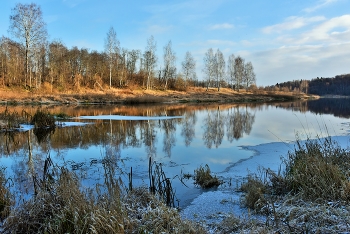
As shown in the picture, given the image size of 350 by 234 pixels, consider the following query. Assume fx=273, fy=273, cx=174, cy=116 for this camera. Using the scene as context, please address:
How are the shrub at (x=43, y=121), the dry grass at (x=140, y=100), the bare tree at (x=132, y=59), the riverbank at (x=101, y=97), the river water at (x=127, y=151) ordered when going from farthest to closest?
the bare tree at (x=132, y=59)
the dry grass at (x=140, y=100)
the riverbank at (x=101, y=97)
the shrub at (x=43, y=121)
the river water at (x=127, y=151)

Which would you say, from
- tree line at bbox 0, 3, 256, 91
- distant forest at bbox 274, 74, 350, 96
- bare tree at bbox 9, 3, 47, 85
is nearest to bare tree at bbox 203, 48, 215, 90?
tree line at bbox 0, 3, 256, 91

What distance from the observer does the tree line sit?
32.5 meters

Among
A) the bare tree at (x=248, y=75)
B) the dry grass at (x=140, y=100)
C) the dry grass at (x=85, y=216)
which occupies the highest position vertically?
the bare tree at (x=248, y=75)

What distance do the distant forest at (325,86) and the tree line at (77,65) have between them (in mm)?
63289

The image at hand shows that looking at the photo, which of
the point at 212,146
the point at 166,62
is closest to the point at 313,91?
the point at 166,62

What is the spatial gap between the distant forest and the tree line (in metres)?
63.3

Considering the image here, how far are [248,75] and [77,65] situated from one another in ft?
128

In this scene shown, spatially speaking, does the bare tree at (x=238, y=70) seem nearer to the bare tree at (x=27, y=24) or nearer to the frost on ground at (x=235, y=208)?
the bare tree at (x=27, y=24)

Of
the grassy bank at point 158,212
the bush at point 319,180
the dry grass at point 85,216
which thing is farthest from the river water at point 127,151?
the bush at point 319,180

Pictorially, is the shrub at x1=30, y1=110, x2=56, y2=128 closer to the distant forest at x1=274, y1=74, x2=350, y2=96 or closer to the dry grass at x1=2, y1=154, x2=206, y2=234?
the dry grass at x1=2, y1=154, x2=206, y2=234

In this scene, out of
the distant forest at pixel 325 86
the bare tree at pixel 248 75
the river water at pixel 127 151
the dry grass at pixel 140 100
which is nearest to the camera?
the river water at pixel 127 151

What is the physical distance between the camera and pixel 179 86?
50.9 m

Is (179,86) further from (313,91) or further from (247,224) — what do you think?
(313,91)

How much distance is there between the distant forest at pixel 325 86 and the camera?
114625 mm
